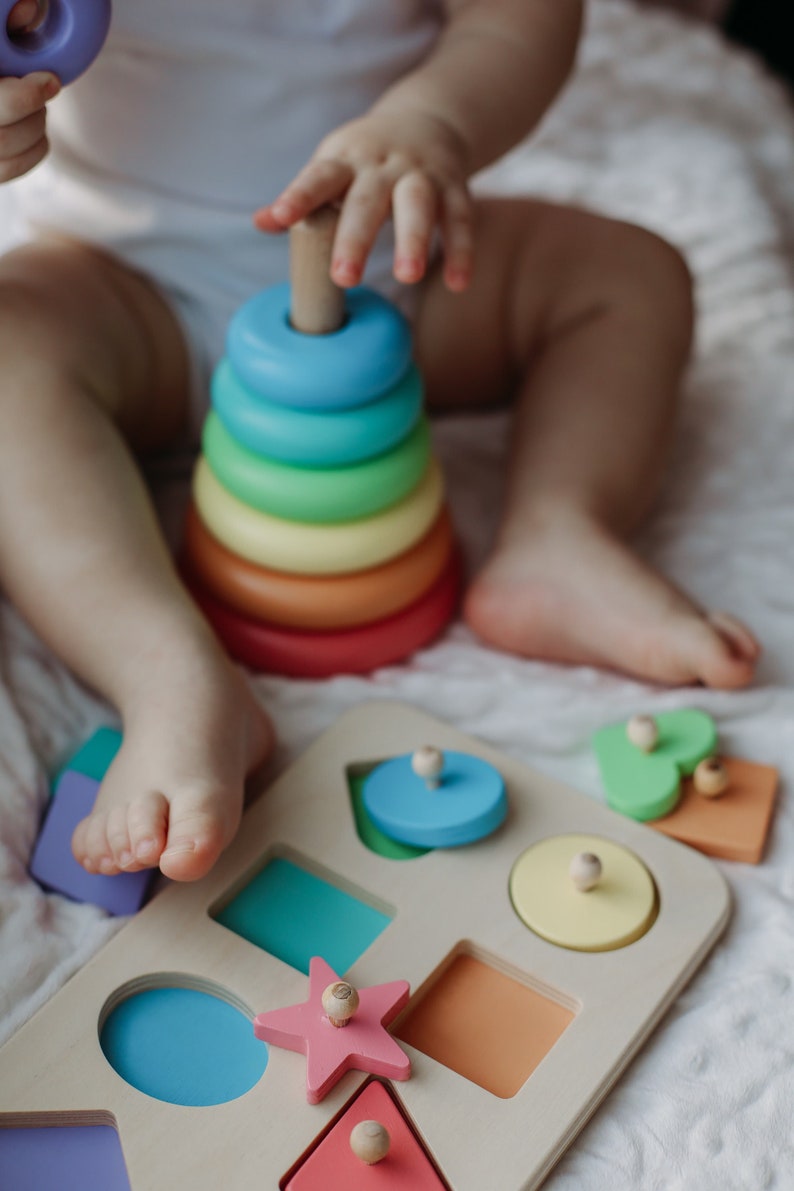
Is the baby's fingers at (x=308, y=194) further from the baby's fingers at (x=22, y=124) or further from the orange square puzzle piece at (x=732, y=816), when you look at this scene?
the orange square puzzle piece at (x=732, y=816)

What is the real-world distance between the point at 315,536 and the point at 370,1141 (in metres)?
0.36

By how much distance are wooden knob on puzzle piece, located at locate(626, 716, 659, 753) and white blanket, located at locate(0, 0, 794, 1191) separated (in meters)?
0.03

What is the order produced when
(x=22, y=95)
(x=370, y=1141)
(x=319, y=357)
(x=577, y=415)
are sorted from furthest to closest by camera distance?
(x=577, y=415), (x=319, y=357), (x=22, y=95), (x=370, y=1141)

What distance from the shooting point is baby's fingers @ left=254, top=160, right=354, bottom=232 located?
71cm

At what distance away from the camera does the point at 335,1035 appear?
1.93 ft

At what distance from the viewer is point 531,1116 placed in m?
0.57

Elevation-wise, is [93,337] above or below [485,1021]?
above

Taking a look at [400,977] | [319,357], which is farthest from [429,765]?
[319,357]

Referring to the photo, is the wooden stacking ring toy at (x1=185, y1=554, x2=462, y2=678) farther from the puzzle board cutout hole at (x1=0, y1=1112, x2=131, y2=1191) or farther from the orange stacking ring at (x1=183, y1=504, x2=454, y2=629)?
the puzzle board cutout hole at (x1=0, y1=1112, x2=131, y2=1191)

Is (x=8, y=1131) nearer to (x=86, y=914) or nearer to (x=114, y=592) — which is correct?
(x=86, y=914)

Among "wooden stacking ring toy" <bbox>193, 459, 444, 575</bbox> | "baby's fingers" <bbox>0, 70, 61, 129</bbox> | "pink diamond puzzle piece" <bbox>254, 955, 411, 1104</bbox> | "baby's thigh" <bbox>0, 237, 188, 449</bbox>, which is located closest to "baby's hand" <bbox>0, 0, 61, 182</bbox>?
"baby's fingers" <bbox>0, 70, 61, 129</bbox>

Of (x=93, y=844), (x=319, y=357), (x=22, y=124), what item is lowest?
(x=93, y=844)

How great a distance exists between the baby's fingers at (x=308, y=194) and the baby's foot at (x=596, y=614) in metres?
0.25

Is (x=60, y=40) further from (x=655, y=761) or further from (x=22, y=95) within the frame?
(x=655, y=761)
